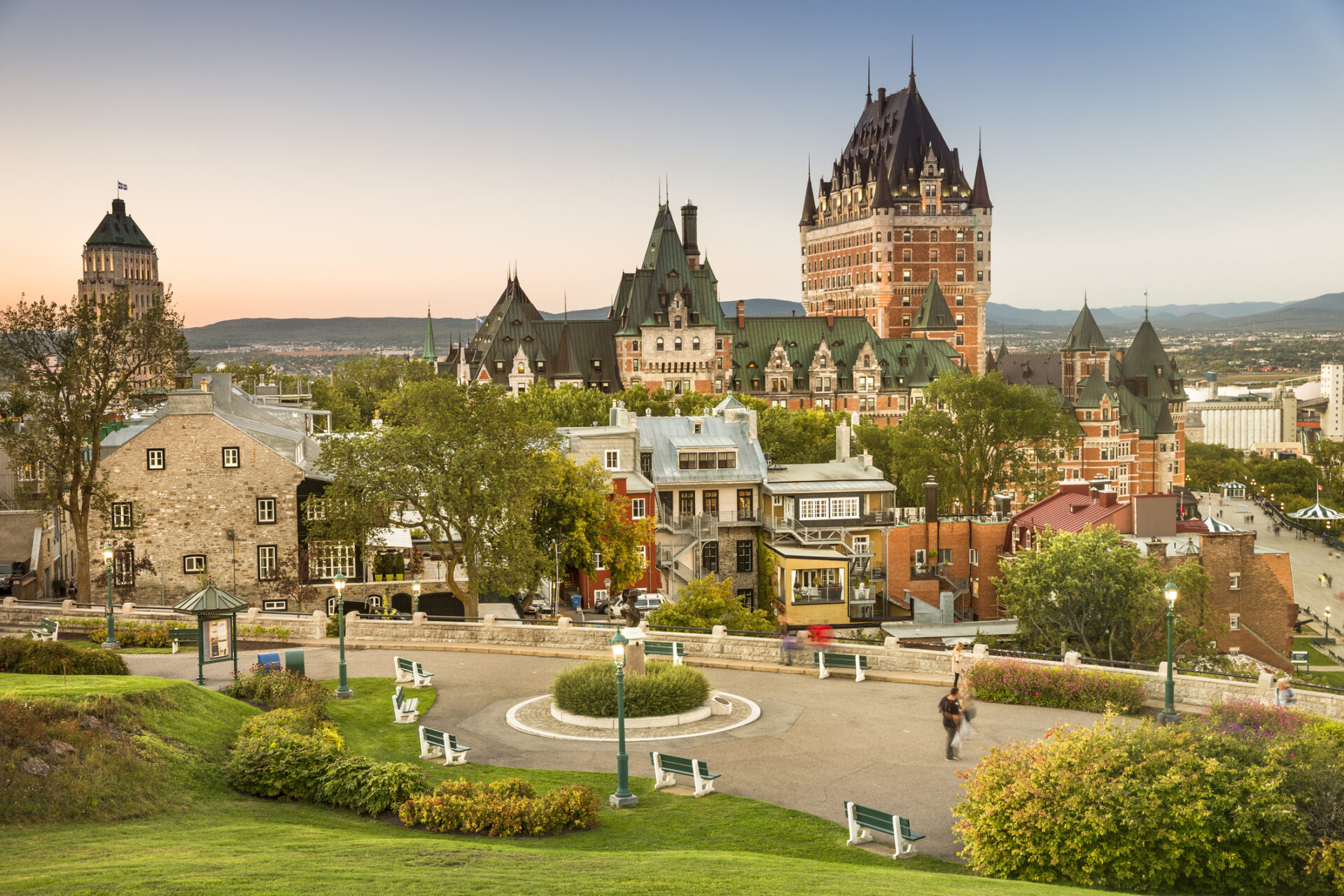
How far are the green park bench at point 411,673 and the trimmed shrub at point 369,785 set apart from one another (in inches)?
354

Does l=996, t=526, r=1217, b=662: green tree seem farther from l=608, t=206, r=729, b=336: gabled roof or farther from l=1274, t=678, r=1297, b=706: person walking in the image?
l=608, t=206, r=729, b=336: gabled roof

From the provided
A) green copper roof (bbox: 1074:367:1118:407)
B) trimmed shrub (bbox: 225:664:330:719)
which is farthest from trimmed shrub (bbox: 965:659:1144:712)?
green copper roof (bbox: 1074:367:1118:407)

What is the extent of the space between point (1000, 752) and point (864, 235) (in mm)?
153060

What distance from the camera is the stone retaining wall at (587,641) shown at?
2653 centimetres

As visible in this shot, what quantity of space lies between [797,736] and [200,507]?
2848cm

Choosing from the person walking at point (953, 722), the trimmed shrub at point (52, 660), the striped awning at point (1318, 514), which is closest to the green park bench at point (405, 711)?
the trimmed shrub at point (52, 660)

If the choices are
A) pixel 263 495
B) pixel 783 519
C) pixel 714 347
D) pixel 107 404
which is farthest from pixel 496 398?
pixel 714 347

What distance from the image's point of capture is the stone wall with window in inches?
1726

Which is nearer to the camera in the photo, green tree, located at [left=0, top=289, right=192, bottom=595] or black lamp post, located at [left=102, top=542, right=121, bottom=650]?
black lamp post, located at [left=102, top=542, right=121, bottom=650]

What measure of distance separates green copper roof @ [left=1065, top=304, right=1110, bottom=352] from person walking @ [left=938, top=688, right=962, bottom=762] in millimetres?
115158

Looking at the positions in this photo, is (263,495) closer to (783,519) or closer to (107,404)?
(107,404)

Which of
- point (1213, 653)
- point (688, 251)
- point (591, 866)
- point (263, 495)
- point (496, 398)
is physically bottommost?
point (1213, 653)

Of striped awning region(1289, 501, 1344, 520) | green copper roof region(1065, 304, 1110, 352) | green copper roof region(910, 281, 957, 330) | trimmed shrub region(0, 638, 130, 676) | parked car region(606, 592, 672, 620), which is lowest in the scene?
striped awning region(1289, 501, 1344, 520)

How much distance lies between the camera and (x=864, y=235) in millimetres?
165625
